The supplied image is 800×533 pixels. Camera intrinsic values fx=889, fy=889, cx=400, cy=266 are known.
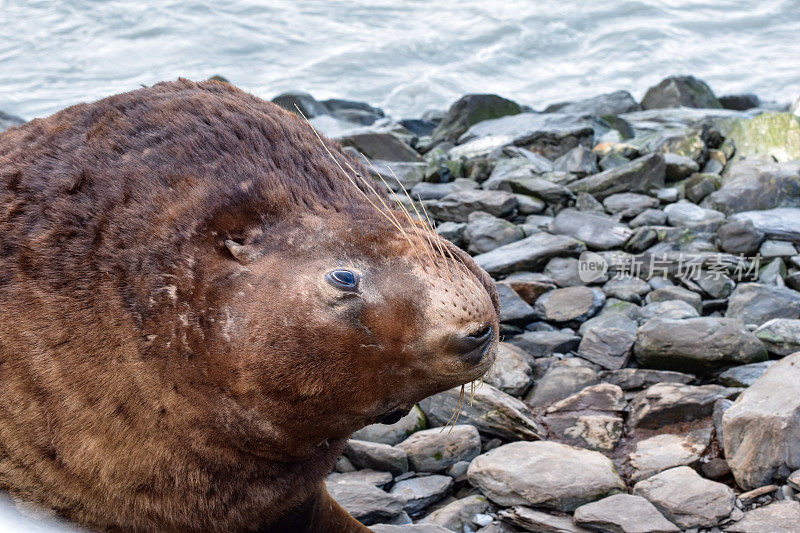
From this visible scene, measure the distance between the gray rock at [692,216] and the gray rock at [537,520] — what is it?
443 cm

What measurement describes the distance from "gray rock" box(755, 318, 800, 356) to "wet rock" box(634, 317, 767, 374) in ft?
0.53

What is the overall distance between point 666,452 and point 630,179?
488 cm

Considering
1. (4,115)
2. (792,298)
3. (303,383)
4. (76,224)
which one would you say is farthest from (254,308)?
(4,115)

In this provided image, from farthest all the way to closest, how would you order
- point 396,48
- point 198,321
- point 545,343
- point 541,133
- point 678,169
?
point 396,48 < point 541,133 < point 678,169 < point 545,343 < point 198,321

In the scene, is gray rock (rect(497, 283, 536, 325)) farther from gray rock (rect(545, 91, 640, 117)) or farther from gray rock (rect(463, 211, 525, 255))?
gray rock (rect(545, 91, 640, 117))

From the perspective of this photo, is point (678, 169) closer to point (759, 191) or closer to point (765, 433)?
point (759, 191)

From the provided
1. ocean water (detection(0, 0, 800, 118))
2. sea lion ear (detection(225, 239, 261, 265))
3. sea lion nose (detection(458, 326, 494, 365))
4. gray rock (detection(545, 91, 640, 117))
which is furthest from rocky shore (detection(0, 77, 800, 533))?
ocean water (detection(0, 0, 800, 118))

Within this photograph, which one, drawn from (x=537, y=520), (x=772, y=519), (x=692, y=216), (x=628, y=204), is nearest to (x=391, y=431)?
(x=537, y=520)

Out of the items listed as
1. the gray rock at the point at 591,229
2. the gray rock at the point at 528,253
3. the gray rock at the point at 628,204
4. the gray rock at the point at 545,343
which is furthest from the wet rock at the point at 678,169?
the gray rock at the point at 545,343

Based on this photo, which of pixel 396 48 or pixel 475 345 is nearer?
pixel 475 345

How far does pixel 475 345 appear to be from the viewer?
2268 mm

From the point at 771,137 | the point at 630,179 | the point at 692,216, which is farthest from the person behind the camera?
the point at 771,137

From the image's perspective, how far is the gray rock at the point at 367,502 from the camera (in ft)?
12.4

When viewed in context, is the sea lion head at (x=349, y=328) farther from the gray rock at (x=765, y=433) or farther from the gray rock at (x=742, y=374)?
the gray rock at (x=742, y=374)
